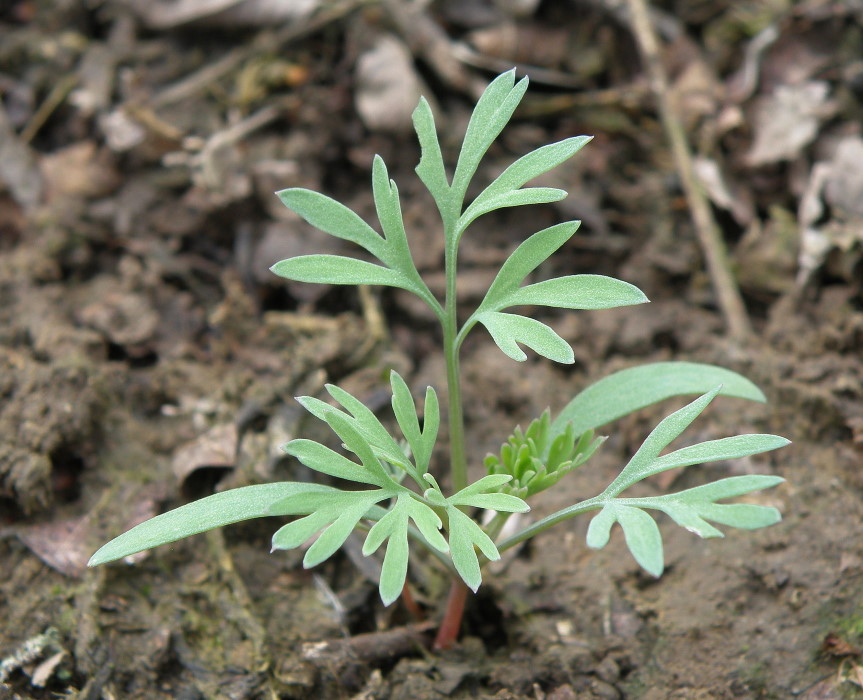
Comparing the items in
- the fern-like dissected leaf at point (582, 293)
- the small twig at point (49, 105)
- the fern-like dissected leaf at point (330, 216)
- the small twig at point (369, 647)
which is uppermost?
the fern-like dissected leaf at point (330, 216)

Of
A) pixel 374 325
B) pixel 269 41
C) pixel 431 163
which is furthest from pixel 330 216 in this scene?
pixel 269 41

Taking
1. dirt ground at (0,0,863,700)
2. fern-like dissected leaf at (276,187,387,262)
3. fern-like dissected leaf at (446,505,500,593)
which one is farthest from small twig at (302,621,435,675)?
fern-like dissected leaf at (276,187,387,262)

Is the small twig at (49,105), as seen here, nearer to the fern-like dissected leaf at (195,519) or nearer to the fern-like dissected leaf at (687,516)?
the fern-like dissected leaf at (195,519)

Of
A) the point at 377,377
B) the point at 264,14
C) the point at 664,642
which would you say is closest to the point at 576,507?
the point at 664,642

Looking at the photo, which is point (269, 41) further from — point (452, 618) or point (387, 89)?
point (452, 618)

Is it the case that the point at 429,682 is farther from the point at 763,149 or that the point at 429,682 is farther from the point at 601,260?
the point at 763,149

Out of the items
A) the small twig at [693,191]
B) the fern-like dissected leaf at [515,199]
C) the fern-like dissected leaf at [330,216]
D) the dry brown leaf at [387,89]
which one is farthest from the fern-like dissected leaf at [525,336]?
the dry brown leaf at [387,89]
